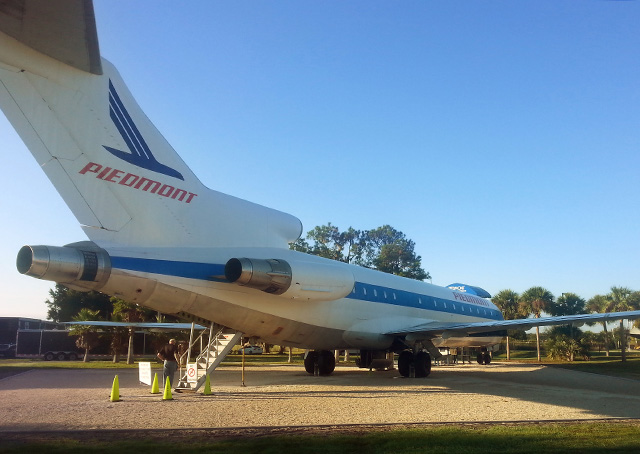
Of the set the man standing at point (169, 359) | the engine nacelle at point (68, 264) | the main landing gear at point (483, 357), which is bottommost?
the main landing gear at point (483, 357)

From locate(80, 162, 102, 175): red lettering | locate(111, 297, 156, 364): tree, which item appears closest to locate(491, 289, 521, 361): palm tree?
locate(111, 297, 156, 364): tree

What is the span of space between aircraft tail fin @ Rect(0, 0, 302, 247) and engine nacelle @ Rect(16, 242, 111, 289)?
408 mm

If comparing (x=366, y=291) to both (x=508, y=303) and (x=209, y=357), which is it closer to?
(x=209, y=357)

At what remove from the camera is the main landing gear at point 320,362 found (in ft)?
65.4

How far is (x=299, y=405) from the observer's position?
11.0 metres

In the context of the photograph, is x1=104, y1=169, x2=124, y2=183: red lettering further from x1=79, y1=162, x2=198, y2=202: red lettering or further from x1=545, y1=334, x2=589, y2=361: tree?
x1=545, y1=334, x2=589, y2=361: tree

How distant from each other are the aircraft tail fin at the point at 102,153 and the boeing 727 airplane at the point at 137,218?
0.02 meters

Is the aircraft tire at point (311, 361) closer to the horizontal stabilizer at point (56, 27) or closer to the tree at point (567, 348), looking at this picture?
the horizontal stabilizer at point (56, 27)

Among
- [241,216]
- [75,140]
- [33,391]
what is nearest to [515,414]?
[241,216]

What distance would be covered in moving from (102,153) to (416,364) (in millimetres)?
12845

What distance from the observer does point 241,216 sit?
13672mm

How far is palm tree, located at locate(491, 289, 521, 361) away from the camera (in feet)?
156

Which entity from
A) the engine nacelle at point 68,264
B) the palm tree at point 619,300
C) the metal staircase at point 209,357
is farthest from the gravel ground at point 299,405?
the palm tree at point 619,300

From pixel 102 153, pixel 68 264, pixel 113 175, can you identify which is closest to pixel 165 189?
pixel 113 175
